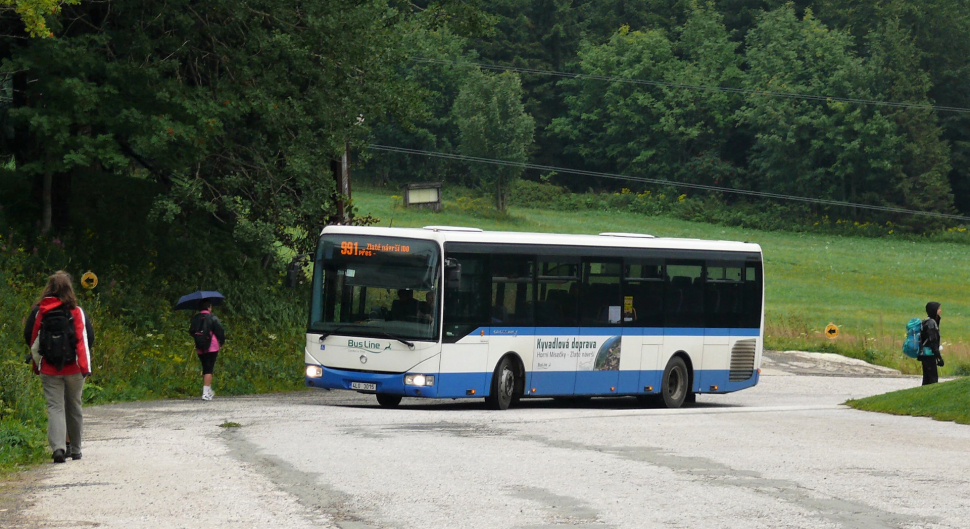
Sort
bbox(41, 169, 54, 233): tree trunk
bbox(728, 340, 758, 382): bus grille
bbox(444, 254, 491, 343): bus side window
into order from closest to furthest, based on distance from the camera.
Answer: bbox(444, 254, 491, 343): bus side window → bbox(728, 340, 758, 382): bus grille → bbox(41, 169, 54, 233): tree trunk

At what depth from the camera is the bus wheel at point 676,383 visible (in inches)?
884

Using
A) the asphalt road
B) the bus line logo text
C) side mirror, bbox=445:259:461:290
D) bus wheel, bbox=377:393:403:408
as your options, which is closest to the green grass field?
bus wheel, bbox=377:393:403:408

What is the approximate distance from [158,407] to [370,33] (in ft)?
31.7

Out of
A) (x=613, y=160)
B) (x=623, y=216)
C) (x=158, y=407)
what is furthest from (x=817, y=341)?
(x=613, y=160)

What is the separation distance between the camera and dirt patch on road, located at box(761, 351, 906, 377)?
36.1 metres

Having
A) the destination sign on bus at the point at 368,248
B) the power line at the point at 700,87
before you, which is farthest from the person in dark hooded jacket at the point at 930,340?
the power line at the point at 700,87

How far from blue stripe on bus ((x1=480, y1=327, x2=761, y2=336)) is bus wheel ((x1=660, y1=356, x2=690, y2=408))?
Result: 528 millimetres

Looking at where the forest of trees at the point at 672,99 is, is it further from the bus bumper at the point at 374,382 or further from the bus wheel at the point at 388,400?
the bus bumper at the point at 374,382

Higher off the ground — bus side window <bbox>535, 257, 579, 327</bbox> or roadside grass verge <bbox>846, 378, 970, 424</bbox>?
bus side window <bbox>535, 257, 579, 327</bbox>

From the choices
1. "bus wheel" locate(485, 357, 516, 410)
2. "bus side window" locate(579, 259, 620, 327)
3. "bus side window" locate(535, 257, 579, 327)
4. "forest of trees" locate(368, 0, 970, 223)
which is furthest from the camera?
"forest of trees" locate(368, 0, 970, 223)

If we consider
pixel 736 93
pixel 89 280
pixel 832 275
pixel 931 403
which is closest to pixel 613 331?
pixel 931 403

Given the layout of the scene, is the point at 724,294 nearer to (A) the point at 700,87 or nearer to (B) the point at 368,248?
(B) the point at 368,248

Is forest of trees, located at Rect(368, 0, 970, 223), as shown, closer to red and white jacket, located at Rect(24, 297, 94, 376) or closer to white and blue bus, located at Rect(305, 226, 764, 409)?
white and blue bus, located at Rect(305, 226, 764, 409)

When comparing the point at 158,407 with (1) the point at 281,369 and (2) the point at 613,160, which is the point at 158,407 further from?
(2) the point at 613,160
